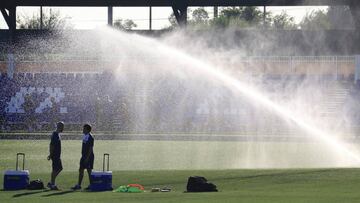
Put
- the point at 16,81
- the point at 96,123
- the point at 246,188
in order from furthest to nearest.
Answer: the point at 16,81 < the point at 96,123 < the point at 246,188

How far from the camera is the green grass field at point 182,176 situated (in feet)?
83.1

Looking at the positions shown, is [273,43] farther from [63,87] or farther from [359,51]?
[63,87]

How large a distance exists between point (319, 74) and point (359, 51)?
4.34m

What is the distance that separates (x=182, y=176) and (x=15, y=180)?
5970 mm

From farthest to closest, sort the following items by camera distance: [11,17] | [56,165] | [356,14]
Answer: [11,17], [356,14], [56,165]

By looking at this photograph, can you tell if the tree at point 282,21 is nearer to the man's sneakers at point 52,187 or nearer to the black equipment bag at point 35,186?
the man's sneakers at point 52,187

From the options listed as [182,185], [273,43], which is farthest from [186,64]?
[182,185]

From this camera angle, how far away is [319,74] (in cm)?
7144

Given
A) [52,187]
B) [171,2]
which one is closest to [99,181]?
[52,187]

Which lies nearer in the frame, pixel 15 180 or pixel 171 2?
pixel 15 180

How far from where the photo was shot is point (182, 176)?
106 feet

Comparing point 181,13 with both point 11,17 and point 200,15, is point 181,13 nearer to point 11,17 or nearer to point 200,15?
point 11,17

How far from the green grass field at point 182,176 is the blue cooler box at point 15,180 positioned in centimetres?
95

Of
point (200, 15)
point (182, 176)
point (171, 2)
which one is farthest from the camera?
point (200, 15)
